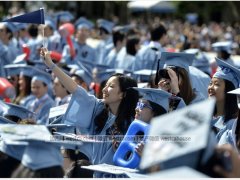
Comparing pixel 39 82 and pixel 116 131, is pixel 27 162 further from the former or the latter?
pixel 39 82

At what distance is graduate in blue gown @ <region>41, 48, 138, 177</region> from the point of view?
5562 mm

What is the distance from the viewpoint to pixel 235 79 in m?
5.62

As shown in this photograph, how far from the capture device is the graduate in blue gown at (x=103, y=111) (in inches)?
219

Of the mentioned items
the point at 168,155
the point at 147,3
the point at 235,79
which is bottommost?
the point at 147,3

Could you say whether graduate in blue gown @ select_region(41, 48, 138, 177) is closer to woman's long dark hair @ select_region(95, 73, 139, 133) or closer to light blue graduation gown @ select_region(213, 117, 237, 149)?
woman's long dark hair @ select_region(95, 73, 139, 133)

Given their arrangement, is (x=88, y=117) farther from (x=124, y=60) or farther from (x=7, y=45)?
(x=7, y=45)

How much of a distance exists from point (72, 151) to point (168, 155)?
2.54m

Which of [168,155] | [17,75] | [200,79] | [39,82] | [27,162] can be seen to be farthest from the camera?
[17,75]

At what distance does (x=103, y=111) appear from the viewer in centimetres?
571

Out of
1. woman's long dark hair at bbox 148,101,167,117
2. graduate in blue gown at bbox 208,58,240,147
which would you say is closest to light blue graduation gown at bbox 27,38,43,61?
graduate in blue gown at bbox 208,58,240,147

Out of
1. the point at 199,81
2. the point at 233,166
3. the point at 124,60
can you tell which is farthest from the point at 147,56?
the point at 233,166

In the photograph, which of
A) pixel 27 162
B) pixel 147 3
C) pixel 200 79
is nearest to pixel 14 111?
pixel 200 79

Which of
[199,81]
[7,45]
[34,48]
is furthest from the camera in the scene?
[34,48]

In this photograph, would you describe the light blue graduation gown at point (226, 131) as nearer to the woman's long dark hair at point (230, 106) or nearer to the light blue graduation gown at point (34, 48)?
the woman's long dark hair at point (230, 106)
